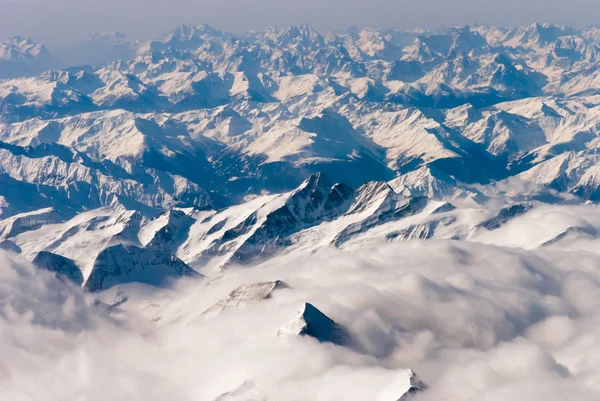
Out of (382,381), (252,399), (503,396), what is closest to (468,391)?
(503,396)

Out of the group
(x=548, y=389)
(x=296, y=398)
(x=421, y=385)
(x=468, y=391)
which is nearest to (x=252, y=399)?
(x=296, y=398)

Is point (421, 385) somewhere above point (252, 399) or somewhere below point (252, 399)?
above

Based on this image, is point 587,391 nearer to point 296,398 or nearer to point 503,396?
point 503,396

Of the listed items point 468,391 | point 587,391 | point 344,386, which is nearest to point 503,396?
point 468,391

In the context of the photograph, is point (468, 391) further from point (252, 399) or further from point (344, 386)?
point (252, 399)

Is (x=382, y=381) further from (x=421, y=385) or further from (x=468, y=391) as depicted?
(x=468, y=391)

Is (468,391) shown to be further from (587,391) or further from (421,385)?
(587,391)

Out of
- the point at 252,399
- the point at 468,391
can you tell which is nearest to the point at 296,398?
the point at 252,399
